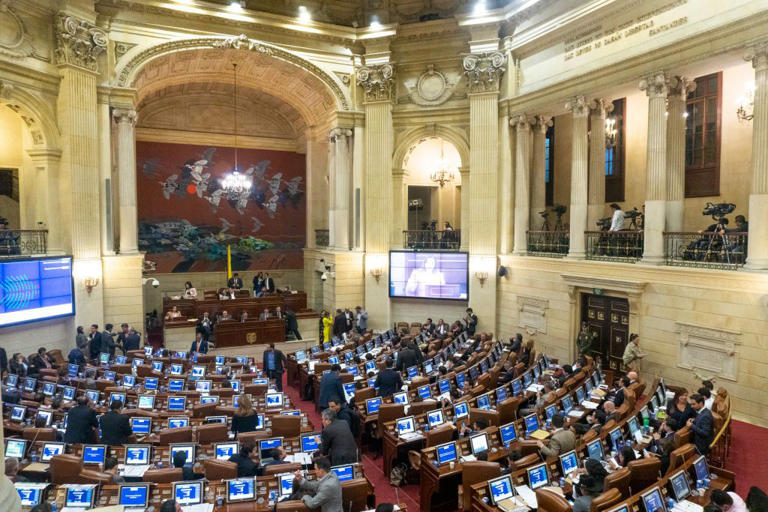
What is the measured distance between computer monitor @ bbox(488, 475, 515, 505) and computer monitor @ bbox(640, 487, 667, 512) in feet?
4.95

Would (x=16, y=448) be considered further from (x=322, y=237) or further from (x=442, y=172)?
(x=442, y=172)

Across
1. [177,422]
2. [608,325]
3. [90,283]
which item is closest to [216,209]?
[90,283]

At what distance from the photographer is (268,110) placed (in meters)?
26.2


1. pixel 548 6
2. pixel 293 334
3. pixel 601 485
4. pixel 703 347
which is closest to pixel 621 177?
pixel 548 6

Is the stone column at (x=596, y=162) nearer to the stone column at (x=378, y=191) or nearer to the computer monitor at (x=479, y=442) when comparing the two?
the stone column at (x=378, y=191)

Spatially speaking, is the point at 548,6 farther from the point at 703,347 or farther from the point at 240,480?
the point at 240,480

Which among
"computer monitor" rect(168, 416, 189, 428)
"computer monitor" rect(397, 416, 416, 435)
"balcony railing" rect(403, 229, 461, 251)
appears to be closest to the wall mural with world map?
"balcony railing" rect(403, 229, 461, 251)

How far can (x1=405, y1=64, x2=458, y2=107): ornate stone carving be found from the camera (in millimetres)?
20016

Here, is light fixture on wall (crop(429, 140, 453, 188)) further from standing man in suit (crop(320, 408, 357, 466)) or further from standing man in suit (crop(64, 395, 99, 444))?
standing man in suit (crop(64, 395, 99, 444))

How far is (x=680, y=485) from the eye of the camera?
6516 mm

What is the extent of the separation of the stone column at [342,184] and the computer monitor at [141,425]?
513 inches

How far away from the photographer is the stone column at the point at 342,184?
68.8 feet

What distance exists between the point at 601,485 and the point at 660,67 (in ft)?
38.4

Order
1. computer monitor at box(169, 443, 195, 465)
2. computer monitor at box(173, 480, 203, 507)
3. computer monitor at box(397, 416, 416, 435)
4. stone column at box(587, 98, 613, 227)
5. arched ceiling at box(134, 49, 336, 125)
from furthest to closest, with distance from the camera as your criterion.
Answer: arched ceiling at box(134, 49, 336, 125)
stone column at box(587, 98, 613, 227)
computer monitor at box(397, 416, 416, 435)
computer monitor at box(169, 443, 195, 465)
computer monitor at box(173, 480, 203, 507)
